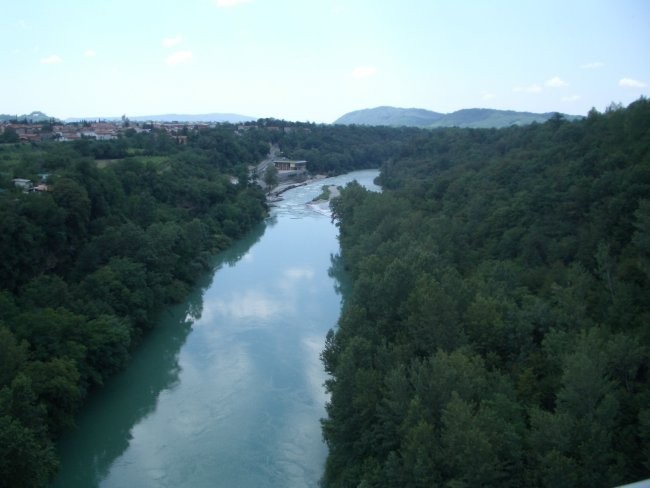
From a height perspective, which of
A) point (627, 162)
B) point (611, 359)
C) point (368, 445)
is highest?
point (627, 162)

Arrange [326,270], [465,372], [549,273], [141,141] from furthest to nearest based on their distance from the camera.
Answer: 1. [141,141]
2. [326,270]
3. [549,273]
4. [465,372]

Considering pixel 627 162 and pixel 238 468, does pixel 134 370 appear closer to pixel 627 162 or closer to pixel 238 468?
pixel 238 468

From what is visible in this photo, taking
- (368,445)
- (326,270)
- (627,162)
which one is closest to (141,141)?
(326,270)

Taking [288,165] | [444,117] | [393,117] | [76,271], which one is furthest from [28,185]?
[393,117]

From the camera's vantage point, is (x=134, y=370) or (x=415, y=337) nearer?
(x=415, y=337)

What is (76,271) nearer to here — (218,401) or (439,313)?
(218,401)

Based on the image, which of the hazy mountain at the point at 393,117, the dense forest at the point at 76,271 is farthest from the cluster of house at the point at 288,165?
the hazy mountain at the point at 393,117
